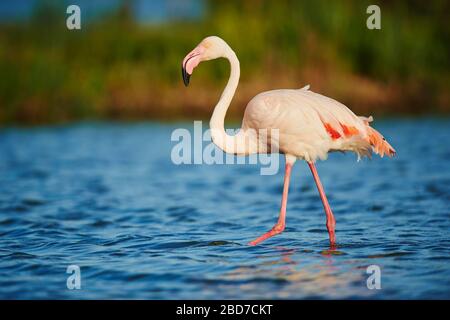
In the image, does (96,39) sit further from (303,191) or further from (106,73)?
(303,191)

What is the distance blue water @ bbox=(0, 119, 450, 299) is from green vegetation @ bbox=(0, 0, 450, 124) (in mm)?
3760

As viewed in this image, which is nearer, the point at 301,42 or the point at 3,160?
the point at 3,160

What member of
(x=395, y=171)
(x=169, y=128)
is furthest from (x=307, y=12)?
(x=395, y=171)

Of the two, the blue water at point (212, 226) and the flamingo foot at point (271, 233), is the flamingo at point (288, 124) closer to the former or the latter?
the flamingo foot at point (271, 233)

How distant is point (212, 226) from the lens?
9.80 meters

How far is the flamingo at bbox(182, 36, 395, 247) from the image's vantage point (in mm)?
7832

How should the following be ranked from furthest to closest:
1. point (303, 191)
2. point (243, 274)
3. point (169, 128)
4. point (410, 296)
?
point (169, 128)
point (303, 191)
point (243, 274)
point (410, 296)

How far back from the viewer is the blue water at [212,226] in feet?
22.3

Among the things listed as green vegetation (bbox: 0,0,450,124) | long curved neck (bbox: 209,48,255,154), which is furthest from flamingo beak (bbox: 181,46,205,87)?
green vegetation (bbox: 0,0,450,124)

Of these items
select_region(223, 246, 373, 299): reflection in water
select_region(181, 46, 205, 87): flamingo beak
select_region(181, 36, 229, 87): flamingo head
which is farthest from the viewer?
select_region(181, 36, 229, 87): flamingo head

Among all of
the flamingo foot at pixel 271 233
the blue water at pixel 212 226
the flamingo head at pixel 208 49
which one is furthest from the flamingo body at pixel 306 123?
the blue water at pixel 212 226

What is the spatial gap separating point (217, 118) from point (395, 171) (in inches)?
296

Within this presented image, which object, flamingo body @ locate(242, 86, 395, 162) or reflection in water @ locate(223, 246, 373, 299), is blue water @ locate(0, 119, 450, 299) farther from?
flamingo body @ locate(242, 86, 395, 162)

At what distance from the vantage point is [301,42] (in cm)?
2219
